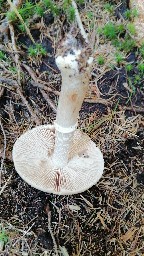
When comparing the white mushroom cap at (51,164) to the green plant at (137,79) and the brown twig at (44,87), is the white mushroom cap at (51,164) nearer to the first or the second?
the brown twig at (44,87)

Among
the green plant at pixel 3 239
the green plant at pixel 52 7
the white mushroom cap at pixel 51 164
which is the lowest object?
the green plant at pixel 3 239

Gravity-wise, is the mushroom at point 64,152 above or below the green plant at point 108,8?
below

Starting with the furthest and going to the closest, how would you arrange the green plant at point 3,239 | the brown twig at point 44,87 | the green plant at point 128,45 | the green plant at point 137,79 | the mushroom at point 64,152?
the green plant at point 128,45, the green plant at point 137,79, the brown twig at point 44,87, the green plant at point 3,239, the mushroom at point 64,152

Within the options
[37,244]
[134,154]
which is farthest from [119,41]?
[37,244]

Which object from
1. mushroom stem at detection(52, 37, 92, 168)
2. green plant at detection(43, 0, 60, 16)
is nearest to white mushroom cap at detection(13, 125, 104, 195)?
mushroom stem at detection(52, 37, 92, 168)

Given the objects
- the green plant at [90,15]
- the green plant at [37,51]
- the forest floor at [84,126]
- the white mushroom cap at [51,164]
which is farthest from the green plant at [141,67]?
the white mushroom cap at [51,164]

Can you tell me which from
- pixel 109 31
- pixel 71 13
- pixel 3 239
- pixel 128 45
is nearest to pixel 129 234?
pixel 3 239

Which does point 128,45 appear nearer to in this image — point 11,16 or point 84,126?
point 84,126

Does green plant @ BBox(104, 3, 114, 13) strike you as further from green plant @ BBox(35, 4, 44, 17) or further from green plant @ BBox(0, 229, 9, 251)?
green plant @ BBox(0, 229, 9, 251)
